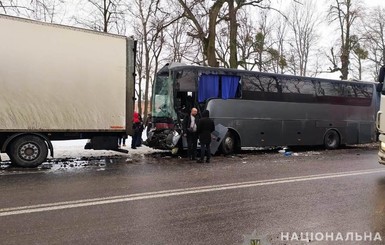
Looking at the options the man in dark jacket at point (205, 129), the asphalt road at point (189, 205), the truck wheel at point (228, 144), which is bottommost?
the asphalt road at point (189, 205)

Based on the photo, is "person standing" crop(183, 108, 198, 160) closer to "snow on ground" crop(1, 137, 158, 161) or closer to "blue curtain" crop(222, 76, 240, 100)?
"blue curtain" crop(222, 76, 240, 100)

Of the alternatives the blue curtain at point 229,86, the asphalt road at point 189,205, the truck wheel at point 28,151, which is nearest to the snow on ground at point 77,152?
the truck wheel at point 28,151

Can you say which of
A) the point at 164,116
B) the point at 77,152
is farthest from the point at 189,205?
the point at 77,152

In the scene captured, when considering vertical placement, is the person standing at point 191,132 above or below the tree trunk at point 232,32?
below

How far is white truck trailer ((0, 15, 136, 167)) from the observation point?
34.3 feet

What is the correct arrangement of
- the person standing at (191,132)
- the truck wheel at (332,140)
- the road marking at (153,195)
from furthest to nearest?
1. the truck wheel at (332,140)
2. the person standing at (191,132)
3. the road marking at (153,195)

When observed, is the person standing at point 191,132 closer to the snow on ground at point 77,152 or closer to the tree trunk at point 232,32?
the snow on ground at point 77,152

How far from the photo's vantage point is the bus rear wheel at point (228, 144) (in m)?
15.2

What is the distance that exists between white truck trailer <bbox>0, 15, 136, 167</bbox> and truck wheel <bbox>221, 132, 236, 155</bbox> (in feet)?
14.9

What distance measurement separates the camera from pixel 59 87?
11016 mm

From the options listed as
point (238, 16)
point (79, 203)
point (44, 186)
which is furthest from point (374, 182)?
point (238, 16)

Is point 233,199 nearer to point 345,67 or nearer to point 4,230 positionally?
point 4,230

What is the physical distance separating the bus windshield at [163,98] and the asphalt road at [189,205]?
3587 millimetres

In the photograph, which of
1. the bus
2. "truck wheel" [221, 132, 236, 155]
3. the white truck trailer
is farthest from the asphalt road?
"truck wheel" [221, 132, 236, 155]
